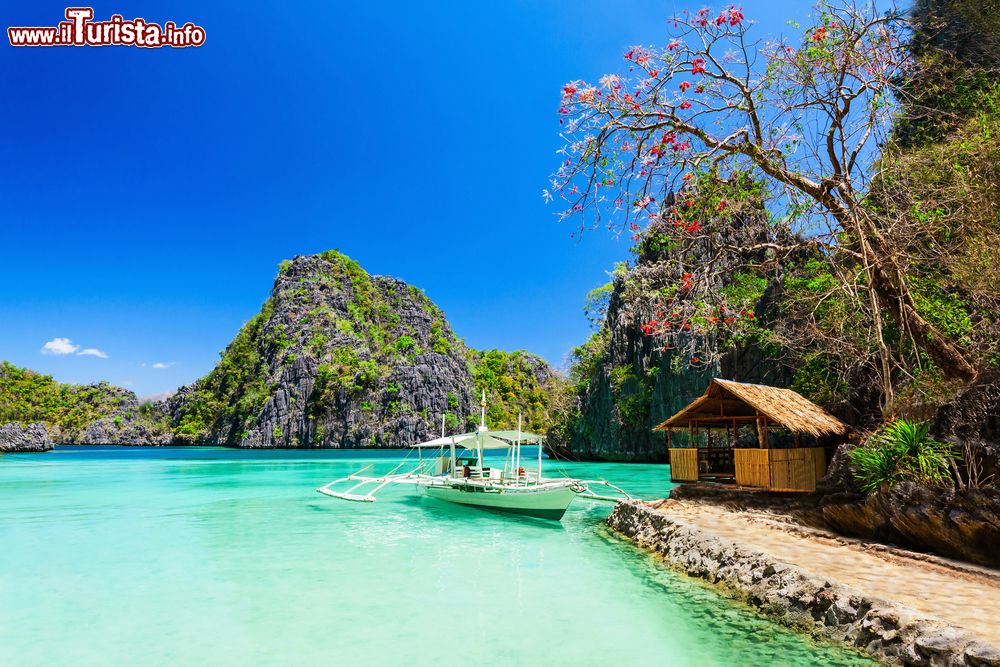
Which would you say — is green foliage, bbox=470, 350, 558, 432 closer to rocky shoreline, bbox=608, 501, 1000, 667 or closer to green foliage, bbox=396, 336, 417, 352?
green foliage, bbox=396, 336, 417, 352

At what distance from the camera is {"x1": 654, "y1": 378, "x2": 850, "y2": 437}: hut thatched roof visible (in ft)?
38.0

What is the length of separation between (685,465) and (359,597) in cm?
885

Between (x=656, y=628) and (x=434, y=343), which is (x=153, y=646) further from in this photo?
(x=434, y=343)

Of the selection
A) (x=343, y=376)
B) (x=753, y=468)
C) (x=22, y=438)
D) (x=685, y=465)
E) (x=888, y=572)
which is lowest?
(x=22, y=438)

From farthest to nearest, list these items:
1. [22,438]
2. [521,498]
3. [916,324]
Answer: [22,438]
[521,498]
[916,324]

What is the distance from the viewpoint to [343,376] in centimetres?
8275

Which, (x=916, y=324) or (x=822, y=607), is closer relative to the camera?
(x=822, y=607)

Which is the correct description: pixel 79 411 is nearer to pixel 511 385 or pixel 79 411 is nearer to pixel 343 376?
pixel 343 376

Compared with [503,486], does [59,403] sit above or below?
above

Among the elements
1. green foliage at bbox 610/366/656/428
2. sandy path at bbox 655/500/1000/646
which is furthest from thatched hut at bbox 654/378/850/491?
green foliage at bbox 610/366/656/428

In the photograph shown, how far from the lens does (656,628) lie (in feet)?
22.1

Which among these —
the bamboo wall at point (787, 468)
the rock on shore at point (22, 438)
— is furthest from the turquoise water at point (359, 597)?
the rock on shore at point (22, 438)

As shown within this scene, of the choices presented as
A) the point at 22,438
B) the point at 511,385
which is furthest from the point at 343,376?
the point at 511,385

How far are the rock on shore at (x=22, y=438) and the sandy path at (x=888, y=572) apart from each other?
270 feet
